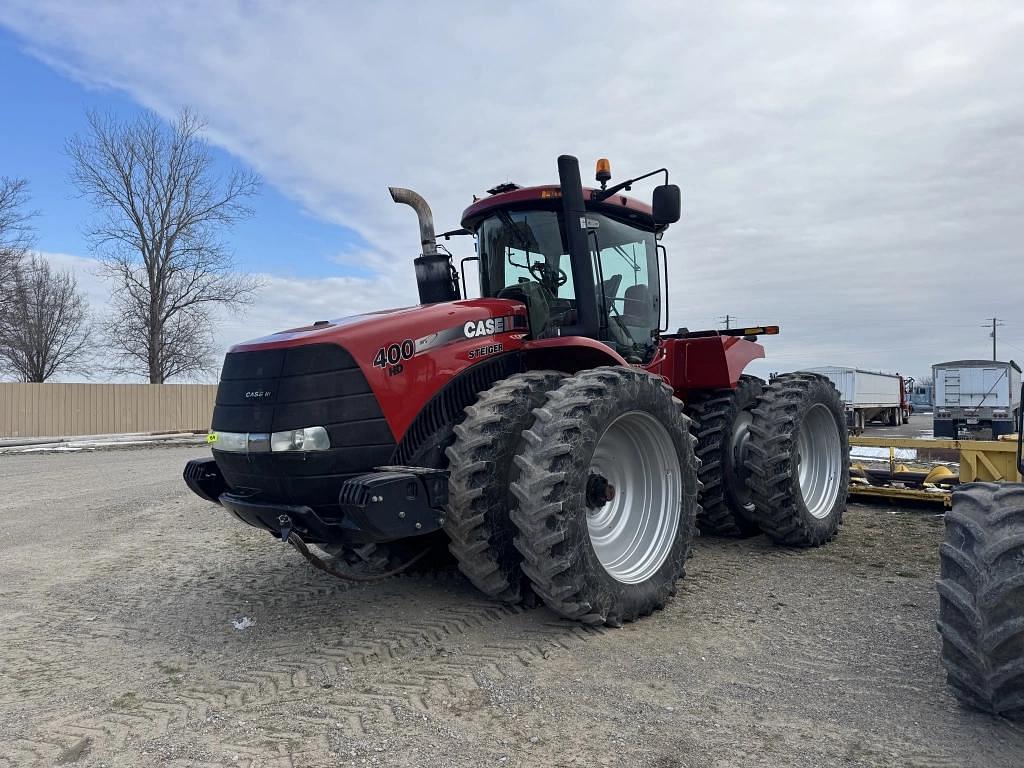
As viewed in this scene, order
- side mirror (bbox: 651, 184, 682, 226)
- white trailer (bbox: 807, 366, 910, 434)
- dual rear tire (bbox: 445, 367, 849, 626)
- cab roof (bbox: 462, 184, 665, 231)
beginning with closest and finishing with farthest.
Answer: dual rear tire (bbox: 445, 367, 849, 626), side mirror (bbox: 651, 184, 682, 226), cab roof (bbox: 462, 184, 665, 231), white trailer (bbox: 807, 366, 910, 434)

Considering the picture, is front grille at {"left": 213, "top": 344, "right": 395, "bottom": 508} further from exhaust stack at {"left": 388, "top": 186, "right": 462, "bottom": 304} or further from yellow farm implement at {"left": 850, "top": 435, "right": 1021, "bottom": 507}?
yellow farm implement at {"left": 850, "top": 435, "right": 1021, "bottom": 507}

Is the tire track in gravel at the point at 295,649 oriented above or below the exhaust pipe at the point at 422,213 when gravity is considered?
below

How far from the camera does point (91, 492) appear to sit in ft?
34.2

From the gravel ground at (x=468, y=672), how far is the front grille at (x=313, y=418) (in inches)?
35.9

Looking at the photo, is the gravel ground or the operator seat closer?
the gravel ground

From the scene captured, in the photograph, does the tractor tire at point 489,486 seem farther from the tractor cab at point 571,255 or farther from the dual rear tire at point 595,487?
the tractor cab at point 571,255

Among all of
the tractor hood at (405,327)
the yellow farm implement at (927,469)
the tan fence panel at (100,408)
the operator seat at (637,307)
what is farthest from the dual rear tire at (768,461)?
the tan fence panel at (100,408)

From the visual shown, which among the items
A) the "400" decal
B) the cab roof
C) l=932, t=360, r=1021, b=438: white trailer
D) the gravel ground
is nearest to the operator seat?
the cab roof

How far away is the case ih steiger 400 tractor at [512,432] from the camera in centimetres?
373

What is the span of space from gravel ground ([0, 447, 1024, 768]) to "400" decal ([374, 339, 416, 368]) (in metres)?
1.50

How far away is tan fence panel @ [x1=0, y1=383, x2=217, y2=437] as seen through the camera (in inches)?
925

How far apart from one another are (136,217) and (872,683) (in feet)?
107

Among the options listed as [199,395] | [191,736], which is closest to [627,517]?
[191,736]

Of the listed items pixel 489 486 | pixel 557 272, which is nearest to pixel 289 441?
pixel 489 486
